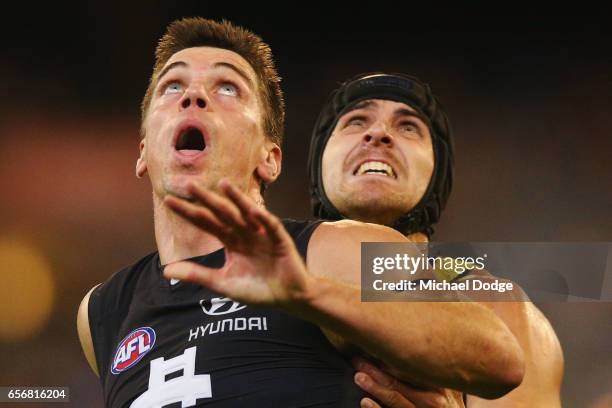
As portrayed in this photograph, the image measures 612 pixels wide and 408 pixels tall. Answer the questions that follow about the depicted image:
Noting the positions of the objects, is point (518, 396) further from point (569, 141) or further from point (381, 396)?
point (569, 141)

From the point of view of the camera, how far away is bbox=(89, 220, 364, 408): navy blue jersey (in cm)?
188

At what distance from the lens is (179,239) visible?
2.34 meters

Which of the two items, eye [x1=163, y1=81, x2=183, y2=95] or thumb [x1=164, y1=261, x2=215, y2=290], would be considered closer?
thumb [x1=164, y1=261, x2=215, y2=290]

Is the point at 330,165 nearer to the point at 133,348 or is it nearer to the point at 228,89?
the point at 228,89

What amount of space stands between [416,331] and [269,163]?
1055 mm

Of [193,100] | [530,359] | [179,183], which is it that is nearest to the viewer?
[179,183]

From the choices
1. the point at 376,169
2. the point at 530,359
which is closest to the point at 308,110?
the point at 376,169

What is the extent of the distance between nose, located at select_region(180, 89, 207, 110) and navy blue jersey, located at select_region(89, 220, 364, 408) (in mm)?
518

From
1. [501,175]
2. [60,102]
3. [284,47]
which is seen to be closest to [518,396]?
[501,175]

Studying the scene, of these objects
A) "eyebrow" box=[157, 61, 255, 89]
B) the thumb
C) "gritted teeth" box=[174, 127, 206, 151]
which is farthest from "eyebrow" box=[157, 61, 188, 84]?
the thumb

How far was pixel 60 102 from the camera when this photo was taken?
5.60 metres

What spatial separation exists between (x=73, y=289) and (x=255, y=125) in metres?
3.03

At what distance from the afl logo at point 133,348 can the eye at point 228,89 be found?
75 centimetres

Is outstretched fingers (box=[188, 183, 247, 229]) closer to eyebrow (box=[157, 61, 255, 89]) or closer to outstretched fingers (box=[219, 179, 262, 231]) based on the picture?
outstretched fingers (box=[219, 179, 262, 231])
